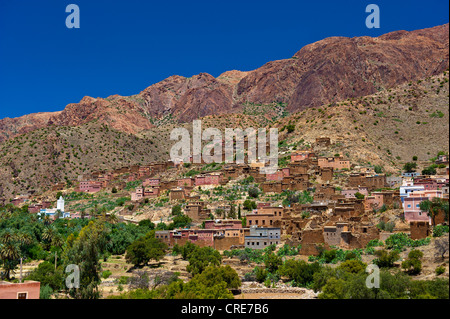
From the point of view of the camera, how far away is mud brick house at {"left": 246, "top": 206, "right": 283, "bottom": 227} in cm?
4897

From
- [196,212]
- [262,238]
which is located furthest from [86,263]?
[196,212]

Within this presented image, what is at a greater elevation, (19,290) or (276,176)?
(276,176)

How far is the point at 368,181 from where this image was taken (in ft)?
183

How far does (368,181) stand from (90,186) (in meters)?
47.0

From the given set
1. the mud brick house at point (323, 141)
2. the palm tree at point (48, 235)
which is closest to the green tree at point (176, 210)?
the palm tree at point (48, 235)

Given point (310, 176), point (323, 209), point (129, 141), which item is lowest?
point (323, 209)

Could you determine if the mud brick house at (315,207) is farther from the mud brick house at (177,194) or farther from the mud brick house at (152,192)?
the mud brick house at (152,192)

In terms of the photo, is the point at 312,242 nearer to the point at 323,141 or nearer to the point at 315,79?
the point at 323,141

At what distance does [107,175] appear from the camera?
89.9m

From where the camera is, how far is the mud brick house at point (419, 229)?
1412 inches

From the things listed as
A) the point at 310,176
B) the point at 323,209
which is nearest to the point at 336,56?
the point at 310,176

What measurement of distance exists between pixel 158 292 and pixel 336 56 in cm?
13958

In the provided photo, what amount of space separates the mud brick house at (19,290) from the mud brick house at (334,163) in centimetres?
4401
